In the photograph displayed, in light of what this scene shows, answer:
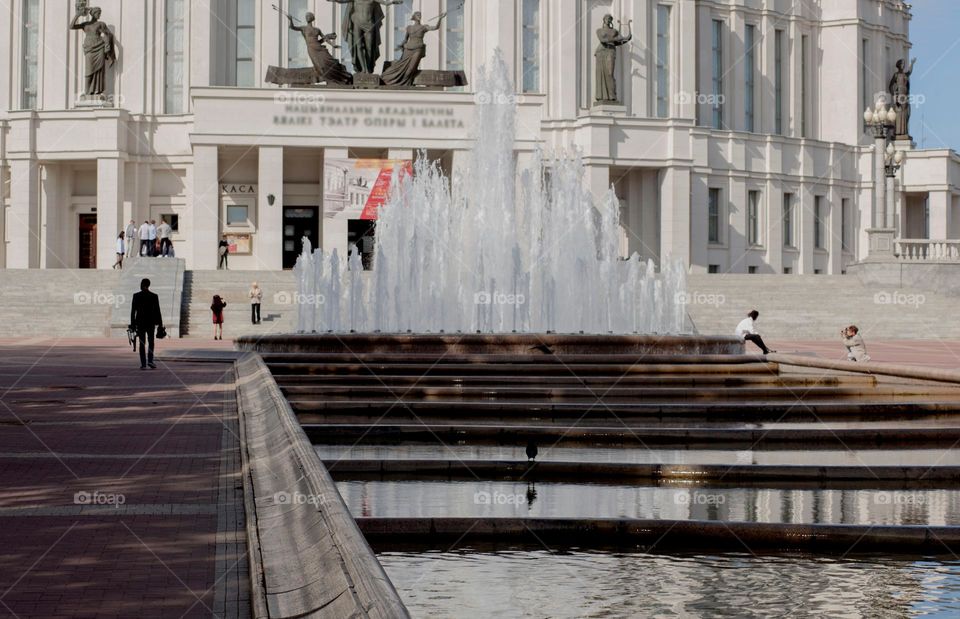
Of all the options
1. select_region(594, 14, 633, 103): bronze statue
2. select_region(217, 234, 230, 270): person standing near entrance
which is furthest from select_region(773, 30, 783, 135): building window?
select_region(217, 234, 230, 270): person standing near entrance

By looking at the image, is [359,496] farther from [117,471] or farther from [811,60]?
[811,60]

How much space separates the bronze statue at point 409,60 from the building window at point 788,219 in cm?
2012

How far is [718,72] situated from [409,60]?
1856cm

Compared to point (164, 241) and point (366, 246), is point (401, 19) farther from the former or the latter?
point (164, 241)

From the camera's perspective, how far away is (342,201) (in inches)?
1724

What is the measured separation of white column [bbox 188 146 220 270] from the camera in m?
44.3

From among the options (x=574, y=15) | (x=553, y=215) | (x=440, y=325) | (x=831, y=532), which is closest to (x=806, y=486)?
(x=831, y=532)

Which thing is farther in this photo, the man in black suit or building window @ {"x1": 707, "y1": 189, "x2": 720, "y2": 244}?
building window @ {"x1": 707, "y1": 189, "x2": 720, "y2": 244}

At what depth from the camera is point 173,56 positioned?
169 ft

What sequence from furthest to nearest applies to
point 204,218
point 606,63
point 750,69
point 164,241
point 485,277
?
point 750,69 → point 606,63 → point 204,218 → point 164,241 → point 485,277

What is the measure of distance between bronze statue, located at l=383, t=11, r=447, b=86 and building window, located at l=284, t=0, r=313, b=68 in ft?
21.8

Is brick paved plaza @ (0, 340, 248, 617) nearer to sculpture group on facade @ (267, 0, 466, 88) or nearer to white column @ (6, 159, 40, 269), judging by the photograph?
sculpture group on facade @ (267, 0, 466, 88)

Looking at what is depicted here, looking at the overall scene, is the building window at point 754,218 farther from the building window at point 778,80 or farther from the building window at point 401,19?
the building window at point 401,19

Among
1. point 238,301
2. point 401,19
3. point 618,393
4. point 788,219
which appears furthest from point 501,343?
point 788,219
